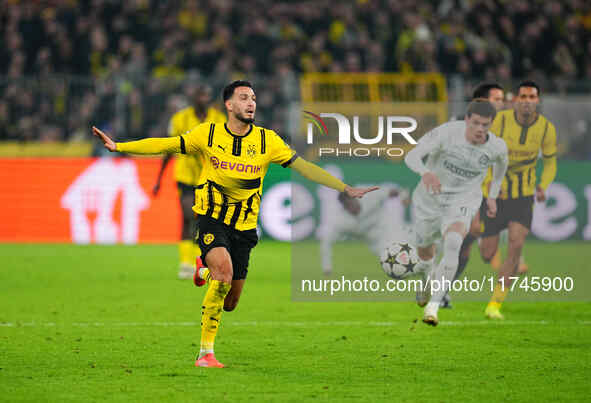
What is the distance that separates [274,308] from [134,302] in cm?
153

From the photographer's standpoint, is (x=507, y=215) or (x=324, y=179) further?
(x=507, y=215)

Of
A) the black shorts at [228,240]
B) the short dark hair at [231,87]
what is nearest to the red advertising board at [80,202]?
the black shorts at [228,240]

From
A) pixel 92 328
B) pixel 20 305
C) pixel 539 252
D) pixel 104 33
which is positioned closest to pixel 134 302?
pixel 20 305

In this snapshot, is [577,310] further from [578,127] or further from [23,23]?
[23,23]

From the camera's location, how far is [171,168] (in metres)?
18.2

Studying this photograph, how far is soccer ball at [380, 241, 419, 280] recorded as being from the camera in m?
9.29

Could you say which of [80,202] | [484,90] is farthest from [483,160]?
[80,202]

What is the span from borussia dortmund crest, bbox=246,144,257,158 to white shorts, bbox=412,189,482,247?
2.66 m

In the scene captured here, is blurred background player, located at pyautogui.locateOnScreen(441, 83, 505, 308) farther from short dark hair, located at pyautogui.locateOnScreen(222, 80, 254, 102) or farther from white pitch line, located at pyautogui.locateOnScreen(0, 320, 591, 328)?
short dark hair, located at pyautogui.locateOnScreen(222, 80, 254, 102)

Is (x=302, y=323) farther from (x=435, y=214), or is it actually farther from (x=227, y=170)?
(x=227, y=170)

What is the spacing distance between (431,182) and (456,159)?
342 millimetres

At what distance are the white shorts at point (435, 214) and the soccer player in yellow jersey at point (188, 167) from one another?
3653 millimetres

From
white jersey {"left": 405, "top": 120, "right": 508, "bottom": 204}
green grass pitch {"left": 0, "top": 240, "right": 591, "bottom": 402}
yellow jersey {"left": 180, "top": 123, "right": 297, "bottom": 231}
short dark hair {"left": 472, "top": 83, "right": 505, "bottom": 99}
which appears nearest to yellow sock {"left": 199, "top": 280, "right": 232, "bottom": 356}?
green grass pitch {"left": 0, "top": 240, "right": 591, "bottom": 402}

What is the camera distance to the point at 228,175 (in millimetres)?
7000
